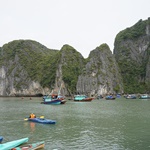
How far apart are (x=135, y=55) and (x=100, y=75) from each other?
122ft

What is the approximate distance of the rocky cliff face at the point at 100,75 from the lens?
335 ft

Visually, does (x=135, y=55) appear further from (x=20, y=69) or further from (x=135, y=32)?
(x=20, y=69)

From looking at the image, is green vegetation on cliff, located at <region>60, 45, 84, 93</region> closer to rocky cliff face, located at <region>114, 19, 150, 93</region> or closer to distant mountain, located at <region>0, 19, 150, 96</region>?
distant mountain, located at <region>0, 19, 150, 96</region>

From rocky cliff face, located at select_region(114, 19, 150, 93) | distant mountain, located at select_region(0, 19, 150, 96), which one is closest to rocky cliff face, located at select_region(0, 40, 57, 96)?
distant mountain, located at select_region(0, 19, 150, 96)

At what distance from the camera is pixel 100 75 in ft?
338

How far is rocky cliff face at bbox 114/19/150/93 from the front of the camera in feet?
403

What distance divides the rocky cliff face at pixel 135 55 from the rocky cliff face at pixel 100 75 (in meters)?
13.0

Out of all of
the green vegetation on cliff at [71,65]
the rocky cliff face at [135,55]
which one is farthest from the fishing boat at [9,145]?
the rocky cliff face at [135,55]

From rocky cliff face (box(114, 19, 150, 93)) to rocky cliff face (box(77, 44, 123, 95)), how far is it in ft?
42.6

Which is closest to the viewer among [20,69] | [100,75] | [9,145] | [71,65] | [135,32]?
[9,145]

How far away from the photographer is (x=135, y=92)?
117 m

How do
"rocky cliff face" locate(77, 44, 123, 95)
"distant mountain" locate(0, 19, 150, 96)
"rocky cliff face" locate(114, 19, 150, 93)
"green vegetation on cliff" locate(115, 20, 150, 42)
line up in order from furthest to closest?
"green vegetation on cliff" locate(115, 20, 150, 42) < "rocky cliff face" locate(114, 19, 150, 93) < "distant mountain" locate(0, 19, 150, 96) < "rocky cliff face" locate(77, 44, 123, 95)

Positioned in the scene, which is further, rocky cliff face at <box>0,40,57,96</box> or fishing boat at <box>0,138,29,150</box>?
rocky cliff face at <box>0,40,57,96</box>

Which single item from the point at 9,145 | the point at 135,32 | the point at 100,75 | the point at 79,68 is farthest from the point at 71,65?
the point at 9,145
